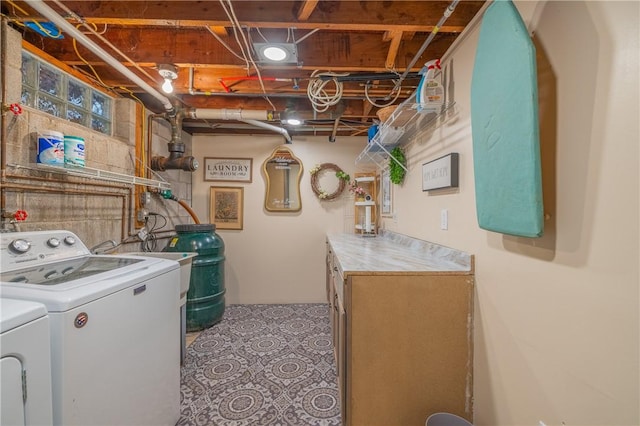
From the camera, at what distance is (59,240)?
143 cm

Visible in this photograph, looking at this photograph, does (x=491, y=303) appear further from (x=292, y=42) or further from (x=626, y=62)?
(x=292, y=42)

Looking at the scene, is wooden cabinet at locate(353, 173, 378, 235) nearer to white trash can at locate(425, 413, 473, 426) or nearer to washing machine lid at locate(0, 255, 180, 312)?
white trash can at locate(425, 413, 473, 426)

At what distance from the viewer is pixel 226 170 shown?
334 cm

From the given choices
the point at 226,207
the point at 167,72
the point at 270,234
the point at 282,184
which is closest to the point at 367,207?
the point at 282,184

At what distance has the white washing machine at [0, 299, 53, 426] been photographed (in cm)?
68

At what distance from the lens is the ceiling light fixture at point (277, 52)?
5.00 ft

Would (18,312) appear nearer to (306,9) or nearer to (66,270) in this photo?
(66,270)

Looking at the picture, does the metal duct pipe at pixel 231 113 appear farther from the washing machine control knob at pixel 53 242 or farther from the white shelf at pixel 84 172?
the washing machine control knob at pixel 53 242

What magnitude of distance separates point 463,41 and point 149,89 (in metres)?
2.22

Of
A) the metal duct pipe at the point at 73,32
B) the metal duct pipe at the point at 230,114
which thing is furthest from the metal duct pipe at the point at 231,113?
the metal duct pipe at the point at 73,32

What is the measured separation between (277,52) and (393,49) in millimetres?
725

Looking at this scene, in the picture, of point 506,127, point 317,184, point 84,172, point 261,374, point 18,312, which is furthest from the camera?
point 317,184

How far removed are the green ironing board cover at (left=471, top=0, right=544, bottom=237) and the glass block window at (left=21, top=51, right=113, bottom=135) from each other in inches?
98.8

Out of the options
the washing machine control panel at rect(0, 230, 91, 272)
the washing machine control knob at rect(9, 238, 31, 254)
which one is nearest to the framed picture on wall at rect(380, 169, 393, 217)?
the washing machine control panel at rect(0, 230, 91, 272)
